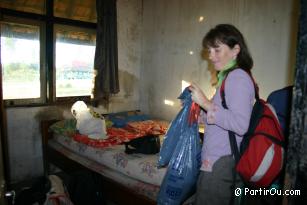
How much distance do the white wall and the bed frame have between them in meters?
1.69

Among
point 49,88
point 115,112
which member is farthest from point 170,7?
point 49,88

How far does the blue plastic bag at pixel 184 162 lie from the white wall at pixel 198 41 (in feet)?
5.65

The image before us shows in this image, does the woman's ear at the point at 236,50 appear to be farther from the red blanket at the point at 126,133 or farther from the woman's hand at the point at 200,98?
the red blanket at the point at 126,133

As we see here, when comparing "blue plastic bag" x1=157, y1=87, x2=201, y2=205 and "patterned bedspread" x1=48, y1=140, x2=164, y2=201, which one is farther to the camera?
"patterned bedspread" x1=48, y1=140, x2=164, y2=201

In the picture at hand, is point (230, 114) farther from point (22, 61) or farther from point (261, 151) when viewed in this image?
point (22, 61)

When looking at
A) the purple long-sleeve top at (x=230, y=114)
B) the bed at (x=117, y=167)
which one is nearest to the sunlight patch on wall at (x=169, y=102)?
the bed at (x=117, y=167)

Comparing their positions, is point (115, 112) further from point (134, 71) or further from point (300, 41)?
point (300, 41)

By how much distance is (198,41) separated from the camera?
353cm

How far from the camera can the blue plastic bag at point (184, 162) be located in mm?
1444

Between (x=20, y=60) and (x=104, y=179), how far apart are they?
180 centimetres

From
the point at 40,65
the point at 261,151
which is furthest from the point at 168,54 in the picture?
the point at 261,151

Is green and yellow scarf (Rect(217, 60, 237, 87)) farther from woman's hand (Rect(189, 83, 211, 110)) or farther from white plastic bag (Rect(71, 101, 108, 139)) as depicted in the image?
white plastic bag (Rect(71, 101, 108, 139))

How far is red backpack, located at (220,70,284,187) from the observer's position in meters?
1.11

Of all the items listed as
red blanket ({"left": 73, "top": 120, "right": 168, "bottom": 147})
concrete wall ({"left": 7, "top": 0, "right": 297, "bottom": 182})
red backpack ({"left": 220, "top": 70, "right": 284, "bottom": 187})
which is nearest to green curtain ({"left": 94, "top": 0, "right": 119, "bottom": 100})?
concrete wall ({"left": 7, "top": 0, "right": 297, "bottom": 182})
